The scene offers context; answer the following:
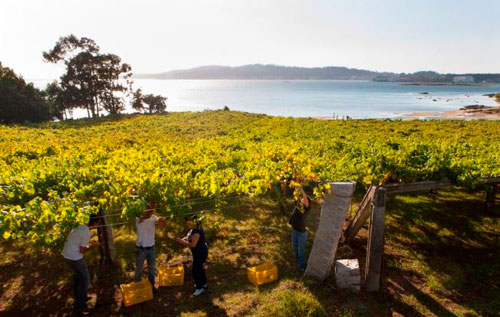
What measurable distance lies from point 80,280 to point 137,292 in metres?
1.23

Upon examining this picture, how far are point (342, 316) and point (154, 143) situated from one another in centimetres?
1303

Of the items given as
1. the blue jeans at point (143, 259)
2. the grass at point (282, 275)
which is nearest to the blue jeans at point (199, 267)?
the grass at point (282, 275)

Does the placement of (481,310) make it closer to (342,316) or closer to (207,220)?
(342,316)

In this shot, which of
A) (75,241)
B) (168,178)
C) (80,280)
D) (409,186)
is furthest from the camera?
(409,186)

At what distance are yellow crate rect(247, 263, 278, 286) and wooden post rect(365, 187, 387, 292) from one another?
2266mm

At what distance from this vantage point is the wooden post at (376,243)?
24.9 ft

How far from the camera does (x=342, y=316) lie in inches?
264

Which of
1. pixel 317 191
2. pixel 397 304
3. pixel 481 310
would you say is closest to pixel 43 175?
pixel 317 191

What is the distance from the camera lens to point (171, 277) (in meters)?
7.90

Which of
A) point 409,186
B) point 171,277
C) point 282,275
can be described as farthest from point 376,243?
point 171,277

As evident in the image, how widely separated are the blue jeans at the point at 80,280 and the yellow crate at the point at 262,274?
3.74m

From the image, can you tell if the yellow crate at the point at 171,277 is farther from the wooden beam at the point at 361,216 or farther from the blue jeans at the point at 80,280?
the wooden beam at the point at 361,216

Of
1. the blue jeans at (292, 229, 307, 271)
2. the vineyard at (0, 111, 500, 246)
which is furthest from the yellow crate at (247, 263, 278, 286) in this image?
the vineyard at (0, 111, 500, 246)

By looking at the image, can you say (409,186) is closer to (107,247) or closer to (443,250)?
(443,250)
